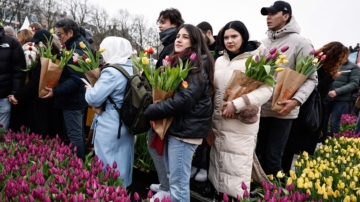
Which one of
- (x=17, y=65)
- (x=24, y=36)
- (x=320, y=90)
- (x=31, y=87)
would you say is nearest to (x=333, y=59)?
(x=320, y=90)

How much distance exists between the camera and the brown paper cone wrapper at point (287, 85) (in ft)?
9.92

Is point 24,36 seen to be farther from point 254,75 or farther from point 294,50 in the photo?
point 294,50

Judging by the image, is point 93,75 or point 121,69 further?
point 93,75

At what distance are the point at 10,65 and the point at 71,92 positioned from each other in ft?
3.23

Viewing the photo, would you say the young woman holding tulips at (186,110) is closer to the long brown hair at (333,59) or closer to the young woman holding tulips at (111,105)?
the young woman holding tulips at (111,105)

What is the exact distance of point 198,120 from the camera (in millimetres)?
2539

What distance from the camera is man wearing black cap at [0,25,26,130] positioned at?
376 centimetres

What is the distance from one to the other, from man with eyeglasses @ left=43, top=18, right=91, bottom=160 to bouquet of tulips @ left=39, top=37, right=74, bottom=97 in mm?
73

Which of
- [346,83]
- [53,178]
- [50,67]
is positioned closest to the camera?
[53,178]

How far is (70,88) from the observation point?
11.6ft

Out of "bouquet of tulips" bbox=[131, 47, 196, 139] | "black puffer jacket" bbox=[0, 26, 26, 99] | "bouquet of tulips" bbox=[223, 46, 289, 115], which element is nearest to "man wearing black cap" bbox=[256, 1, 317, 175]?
"bouquet of tulips" bbox=[223, 46, 289, 115]

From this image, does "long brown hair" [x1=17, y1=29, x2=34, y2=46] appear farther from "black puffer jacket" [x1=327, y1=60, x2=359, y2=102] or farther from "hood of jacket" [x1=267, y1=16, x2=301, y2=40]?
"black puffer jacket" [x1=327, y1=60, x2=359, y2=102]

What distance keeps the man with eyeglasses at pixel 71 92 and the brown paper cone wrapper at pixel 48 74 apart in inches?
2.4

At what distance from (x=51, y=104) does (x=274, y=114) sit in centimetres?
276
